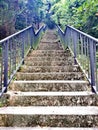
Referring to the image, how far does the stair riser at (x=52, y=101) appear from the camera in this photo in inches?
135

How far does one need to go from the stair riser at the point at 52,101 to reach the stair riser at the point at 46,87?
433 millimetres

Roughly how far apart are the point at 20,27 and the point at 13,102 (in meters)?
8.32

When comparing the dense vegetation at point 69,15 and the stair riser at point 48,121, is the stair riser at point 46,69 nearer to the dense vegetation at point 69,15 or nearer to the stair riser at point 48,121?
the dense vegetation at point 69,15

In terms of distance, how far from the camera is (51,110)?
317cm

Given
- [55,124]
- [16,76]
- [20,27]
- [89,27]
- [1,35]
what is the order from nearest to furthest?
[55,124] < [16,76] < [89,27] < [1,35] < [20,27]

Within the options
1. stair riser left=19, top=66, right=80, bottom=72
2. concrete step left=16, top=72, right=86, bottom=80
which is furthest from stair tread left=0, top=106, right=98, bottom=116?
stair riser left=19, top=66, right=80, bottom=72

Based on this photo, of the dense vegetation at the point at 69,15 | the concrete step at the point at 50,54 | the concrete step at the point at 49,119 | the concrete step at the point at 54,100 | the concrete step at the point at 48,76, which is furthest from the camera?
the dense vegetation at the point at 69,15

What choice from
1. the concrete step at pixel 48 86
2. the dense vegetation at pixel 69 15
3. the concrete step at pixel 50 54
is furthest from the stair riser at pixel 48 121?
the dense vegetation at pixel 69 15

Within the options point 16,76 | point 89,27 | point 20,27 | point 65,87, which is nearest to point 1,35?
point 20,27

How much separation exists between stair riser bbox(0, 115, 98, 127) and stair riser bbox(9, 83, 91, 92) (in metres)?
0.93

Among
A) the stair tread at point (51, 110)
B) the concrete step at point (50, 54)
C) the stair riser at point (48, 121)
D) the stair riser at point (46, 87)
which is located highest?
the concrete step at point (50, 54)

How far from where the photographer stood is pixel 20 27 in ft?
37.3

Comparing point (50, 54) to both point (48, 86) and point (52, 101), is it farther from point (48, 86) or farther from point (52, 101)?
point (52, 101)

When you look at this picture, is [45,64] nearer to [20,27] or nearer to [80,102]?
[80,102]
